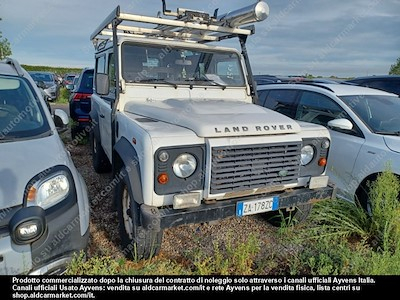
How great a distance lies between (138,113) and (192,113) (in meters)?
0.73

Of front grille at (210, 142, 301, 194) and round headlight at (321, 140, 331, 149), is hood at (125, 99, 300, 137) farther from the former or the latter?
round headlight at (321, 140, 331, 149)

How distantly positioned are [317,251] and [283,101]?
292cm

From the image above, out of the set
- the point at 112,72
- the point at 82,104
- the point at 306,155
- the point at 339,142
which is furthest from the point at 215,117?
the point at 82,104

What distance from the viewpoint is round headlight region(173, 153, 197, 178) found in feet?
8.48

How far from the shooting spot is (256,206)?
9.23 ft

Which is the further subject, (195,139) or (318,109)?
(318,109)

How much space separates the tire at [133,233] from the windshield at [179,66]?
1.46m

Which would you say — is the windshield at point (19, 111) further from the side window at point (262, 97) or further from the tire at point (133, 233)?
the side window at point (262, 97)

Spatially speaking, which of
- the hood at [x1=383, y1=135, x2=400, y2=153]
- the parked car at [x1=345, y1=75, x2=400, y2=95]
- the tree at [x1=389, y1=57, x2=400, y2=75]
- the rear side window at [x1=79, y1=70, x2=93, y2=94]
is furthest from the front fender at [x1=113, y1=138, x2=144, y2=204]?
the tree at [x1=389, y1=57, x2=400, y2=75]

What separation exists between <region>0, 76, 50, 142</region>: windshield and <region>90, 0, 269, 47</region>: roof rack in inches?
48.5

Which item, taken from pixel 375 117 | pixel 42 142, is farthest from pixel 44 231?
pixel 375 117

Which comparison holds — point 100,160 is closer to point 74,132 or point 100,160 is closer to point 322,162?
point 74,132

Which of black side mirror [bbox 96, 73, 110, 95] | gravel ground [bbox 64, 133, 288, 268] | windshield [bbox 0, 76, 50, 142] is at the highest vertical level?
black side mirror [bbox 96, 73, 110, 95]

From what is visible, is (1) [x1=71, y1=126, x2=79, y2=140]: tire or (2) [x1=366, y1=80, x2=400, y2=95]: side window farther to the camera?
(1) [x1=71, y1=126, x2=79, y2=140]: tire
